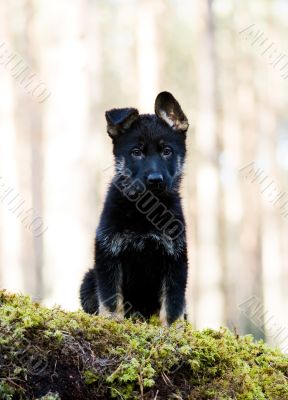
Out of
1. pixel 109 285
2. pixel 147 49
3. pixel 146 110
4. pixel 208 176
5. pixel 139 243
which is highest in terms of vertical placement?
pixel 147 49

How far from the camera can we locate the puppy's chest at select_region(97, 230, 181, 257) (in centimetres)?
578

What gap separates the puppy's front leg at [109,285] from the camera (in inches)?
224

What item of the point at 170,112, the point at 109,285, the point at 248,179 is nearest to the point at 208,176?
the point at 248,179

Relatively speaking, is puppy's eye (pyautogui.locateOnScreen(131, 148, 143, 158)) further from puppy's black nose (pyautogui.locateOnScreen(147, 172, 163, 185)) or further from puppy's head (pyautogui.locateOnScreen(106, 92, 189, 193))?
puppy's black nose (pyautogui.locateOnScreen(147, 172, 163, 185))

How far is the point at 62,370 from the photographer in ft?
11.1

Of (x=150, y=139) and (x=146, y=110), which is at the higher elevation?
(x=146, y=110)

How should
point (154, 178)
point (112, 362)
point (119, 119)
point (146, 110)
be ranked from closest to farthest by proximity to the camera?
point (112, 362), point (154, 178), point (119, 119), point (146, 110)

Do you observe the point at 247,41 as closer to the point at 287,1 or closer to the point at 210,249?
the point at 287,1

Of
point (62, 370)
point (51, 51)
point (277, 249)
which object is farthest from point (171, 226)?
point (277, 249)

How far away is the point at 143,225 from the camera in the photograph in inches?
232

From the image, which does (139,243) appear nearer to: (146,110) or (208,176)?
(146,110)

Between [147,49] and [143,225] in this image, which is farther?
[147,49]

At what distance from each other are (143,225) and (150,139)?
0.91 m

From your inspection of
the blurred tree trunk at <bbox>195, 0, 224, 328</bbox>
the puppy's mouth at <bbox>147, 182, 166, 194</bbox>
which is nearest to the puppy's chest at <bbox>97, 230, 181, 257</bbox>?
the puppy's mouth at <bbox>147, 182, 166, 194</bbox>
